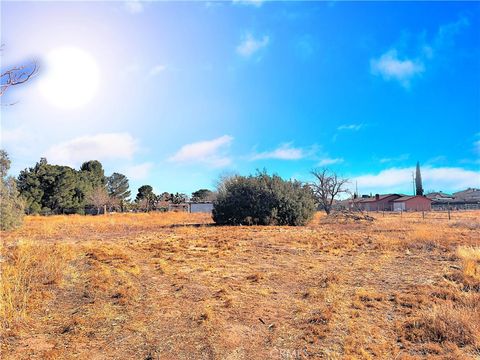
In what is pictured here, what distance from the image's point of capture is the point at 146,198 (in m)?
60.2

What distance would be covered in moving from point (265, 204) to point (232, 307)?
17.1 m

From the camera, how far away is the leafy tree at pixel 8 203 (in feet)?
57.7

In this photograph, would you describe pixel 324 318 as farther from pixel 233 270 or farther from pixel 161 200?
pixel 161 200

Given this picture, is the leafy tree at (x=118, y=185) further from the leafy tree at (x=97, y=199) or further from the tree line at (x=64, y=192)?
the leafy tree at (x=97, y=199)

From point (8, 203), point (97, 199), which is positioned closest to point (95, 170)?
point (97, 199)

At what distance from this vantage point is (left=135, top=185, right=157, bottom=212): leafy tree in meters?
54.8

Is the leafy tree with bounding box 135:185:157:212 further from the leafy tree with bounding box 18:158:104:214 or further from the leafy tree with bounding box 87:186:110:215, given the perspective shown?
the leafy tree with bounding box 18:158:104:214

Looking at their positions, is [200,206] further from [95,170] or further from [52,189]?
[52,189]

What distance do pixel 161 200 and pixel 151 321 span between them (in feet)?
197

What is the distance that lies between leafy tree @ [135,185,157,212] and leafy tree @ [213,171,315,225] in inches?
1252

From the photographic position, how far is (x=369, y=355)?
363 centimetres

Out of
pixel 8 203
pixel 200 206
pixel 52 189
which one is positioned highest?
pixel 52 189

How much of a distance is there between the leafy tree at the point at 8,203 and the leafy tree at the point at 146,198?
31.3 metres

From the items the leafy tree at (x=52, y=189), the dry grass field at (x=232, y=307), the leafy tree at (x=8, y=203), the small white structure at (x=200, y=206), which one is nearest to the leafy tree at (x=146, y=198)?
the small white structure at (x=200, y=206)
